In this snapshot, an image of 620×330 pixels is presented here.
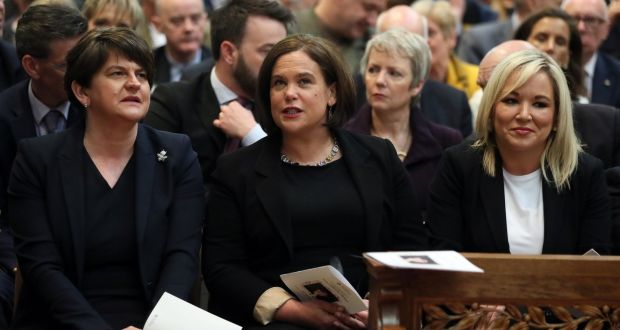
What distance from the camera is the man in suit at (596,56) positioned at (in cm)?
761

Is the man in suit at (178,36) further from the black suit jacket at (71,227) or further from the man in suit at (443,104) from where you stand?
the black suit jacket at (71,227)

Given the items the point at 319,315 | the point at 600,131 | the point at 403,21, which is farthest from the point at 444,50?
the point at 319,315

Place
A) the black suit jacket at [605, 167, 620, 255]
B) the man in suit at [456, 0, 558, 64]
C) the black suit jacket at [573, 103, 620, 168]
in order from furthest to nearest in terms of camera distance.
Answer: the man in suit at [456, 0, 558, 64] < the black suit jacket at [573, 103, 620, 168] < the black suit jacket at [605, 167, 620, 255]

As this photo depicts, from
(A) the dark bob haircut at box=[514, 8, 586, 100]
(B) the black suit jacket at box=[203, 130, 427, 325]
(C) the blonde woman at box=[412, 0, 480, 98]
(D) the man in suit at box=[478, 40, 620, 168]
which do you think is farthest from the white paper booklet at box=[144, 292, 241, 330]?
(C) the blonde woman at box=[412, 0, 480, 98]

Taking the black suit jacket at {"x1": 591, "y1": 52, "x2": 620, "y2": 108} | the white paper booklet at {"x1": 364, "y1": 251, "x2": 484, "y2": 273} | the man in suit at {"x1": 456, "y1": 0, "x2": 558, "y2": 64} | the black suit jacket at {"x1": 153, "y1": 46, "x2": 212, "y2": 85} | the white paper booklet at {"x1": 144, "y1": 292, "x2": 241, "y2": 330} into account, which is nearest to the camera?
the white paper booklet at {"x1": 364, "y1": 251, "x2": 484, "y2": 273}

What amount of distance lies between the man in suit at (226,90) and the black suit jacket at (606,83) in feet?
8.00

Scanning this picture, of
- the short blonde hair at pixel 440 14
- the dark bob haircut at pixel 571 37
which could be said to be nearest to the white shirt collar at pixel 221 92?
the dark bob haircut at pixel 571 37

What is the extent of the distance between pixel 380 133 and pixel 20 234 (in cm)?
216

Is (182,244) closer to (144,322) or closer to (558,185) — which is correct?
(144,322)

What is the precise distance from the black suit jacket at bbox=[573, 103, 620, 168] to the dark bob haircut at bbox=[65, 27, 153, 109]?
6.94 ft

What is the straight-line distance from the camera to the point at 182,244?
470 cm

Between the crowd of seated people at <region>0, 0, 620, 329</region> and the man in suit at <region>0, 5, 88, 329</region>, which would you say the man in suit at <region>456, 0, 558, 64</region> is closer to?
the crowd of seated people at <region>0, 0, 620, 329</region>

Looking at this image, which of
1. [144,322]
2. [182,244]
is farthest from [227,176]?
[144,322]

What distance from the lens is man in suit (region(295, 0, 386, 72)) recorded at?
7887 mm
